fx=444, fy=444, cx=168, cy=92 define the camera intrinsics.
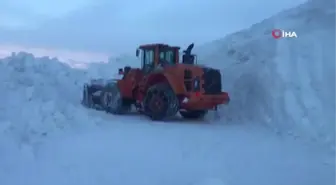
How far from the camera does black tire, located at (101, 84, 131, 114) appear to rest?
14234 millimetres

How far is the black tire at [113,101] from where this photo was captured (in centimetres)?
1423

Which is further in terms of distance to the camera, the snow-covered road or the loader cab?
the loader cab

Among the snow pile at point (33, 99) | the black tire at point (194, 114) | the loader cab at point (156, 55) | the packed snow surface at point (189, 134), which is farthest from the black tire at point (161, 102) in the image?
the snow pile at point (33, 99)

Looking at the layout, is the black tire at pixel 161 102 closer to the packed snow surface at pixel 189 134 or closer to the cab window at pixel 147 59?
the cab window at pixel 147 59

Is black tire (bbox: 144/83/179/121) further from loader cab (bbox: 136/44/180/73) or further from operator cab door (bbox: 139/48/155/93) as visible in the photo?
loader cab (bbox: 136/44/180/73)

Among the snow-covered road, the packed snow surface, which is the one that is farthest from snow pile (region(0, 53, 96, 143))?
the snow-covered road

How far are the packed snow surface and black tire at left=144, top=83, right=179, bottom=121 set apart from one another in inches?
51.1

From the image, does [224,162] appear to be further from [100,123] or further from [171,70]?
[171,70]

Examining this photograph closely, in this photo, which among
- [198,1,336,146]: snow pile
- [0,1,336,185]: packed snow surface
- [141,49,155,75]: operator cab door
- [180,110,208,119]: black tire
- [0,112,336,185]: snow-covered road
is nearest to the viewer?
[0,112,336,185]: snow-covered road

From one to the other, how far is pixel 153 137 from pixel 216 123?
12.0 ft

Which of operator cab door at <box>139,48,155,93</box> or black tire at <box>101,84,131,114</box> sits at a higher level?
operator cab door at <box>139,48,155,93</box>

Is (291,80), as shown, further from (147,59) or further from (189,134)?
(147,59)

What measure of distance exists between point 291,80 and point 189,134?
4241mm

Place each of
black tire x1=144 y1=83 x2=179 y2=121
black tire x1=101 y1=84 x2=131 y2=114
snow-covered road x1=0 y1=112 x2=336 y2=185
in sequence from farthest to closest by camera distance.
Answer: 1. black tire x1=101 y1=84 x2=131 y2=114
2. black tire x1=144 y1=83 x2=179 y2=121
3. snow-covered road x1=0 y1=112 x2=336 y2=185
